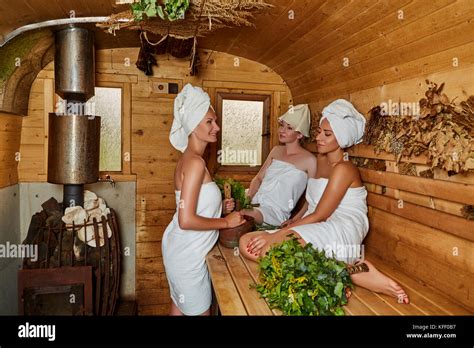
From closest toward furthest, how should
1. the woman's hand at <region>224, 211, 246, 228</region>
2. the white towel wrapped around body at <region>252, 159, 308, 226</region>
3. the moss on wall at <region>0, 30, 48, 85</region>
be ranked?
the woman's hand at <region>224, 211, 246, 228</region> < the moss on wall at <region>0, 30, 48, 85</region> < the white towel wrapped around body at <region>252, 159, 308, 226</region>

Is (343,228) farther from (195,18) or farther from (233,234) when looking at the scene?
(195,18)

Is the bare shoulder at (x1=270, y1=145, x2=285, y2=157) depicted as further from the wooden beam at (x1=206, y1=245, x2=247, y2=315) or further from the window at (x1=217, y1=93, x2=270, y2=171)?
the wooden beam at (x1=206, y1=245, x2=247, y2=315)

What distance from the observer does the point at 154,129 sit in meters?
4.05

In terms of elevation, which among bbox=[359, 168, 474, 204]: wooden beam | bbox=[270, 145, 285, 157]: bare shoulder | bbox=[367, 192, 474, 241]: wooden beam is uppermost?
bbox=[270, 145, 285, 157]: bare shoulder

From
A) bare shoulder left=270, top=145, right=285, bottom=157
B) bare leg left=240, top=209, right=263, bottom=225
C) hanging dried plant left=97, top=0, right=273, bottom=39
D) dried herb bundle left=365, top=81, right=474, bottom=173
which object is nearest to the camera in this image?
dried herb bundle left=365, top=81, right=474, bottom=173

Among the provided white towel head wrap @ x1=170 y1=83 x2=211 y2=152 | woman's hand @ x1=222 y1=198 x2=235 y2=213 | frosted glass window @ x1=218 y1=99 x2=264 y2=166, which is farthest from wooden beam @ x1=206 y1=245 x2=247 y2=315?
frosted glass window @ x1=218 y1=99 x2=264 y2=166

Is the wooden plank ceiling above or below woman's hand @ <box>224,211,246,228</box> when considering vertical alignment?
above

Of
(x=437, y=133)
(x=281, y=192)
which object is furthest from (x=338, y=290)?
(x=281, y=192)

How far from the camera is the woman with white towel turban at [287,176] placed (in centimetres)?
341

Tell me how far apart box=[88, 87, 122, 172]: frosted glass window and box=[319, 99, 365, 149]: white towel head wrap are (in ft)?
7.58

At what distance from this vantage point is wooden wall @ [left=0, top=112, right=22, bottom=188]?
3274mm

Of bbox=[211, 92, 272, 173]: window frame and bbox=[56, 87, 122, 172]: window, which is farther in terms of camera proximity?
bbox=[211, 92, 272, 173]: window frame

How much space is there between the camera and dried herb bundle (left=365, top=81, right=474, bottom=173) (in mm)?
1826

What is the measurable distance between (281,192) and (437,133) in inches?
64.4
